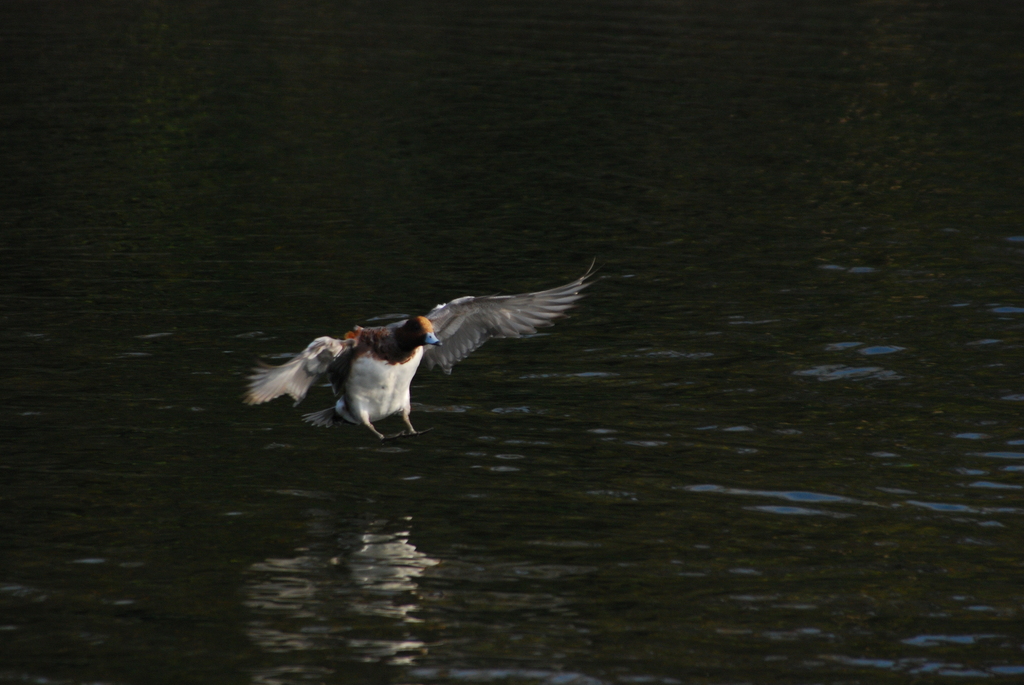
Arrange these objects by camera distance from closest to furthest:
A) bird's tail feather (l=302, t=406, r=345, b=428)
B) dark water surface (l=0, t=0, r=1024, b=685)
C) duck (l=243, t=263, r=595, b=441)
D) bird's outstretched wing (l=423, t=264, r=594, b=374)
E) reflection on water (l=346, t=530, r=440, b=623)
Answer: dark water surface (l=0, t=0, r=1024, b=685)
reflection on water (l=346, t=530, r=440, b=623)
duck (l=243, t=263, r=595, b=441)
bird's outstretched wing (l=423, t=264, r=594, b=374)
bird's tail feather (l=302, t=406, r=345, b=428)

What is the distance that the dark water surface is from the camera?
27.0ft

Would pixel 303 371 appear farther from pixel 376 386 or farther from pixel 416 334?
pixel 416 334

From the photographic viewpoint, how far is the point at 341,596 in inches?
339

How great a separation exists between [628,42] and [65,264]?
22300 millimetres

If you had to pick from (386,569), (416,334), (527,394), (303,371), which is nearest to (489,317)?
(416,334)

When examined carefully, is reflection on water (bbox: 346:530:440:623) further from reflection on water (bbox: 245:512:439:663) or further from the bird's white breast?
the bird's white breast

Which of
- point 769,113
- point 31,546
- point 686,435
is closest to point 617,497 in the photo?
point 686,435

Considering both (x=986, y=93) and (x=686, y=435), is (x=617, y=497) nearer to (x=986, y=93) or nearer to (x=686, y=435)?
(x=686, y=435)

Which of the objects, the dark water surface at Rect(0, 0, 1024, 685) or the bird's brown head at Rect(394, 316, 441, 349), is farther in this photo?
the bird's brown head at Rect(394, 316, 441, 349)

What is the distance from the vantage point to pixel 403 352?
1036 centimetres

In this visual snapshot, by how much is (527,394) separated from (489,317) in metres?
1.79

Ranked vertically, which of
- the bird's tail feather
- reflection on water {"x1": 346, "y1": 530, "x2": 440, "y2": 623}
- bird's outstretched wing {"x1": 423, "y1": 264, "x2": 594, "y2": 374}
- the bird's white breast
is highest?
bird's outstretched wing {"x1": 423, "y1": 264, "x2": 594, "y2": 374}

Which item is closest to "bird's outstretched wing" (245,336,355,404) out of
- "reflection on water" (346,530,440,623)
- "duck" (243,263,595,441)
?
"duck" (243,263,595,441)

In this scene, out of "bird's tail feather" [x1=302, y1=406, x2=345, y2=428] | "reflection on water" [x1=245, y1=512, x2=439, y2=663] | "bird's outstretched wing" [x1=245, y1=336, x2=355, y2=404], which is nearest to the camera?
"reflection on water" [x1=245, y1=512, x2=439, y2=663]
